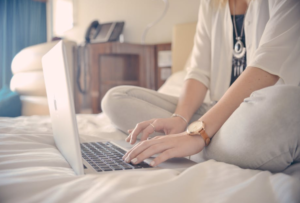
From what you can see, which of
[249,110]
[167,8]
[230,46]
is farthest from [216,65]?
[167,8]

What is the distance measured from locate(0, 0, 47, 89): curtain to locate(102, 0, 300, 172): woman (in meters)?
3.54

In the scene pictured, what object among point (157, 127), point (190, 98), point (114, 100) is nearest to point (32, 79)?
point (114, 100)

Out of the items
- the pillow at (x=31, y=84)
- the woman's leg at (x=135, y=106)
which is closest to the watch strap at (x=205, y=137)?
the woman's leg at (x=135, y=106)

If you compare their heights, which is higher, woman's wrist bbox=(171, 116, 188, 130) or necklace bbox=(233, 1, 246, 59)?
necklace bbox=(233, 1, 246, 59)

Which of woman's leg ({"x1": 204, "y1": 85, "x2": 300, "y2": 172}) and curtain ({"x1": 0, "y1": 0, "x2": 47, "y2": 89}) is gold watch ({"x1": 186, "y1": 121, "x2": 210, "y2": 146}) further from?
curtain ({"x1": 0, "y1": 0, "x2": 47, "y2": 89})

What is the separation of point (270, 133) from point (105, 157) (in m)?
0.36

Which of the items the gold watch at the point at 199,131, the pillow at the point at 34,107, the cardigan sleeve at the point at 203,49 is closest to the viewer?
the gold watch at the point at 199,131

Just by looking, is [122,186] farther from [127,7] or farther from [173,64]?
[127,7]

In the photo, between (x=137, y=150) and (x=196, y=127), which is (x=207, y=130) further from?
(x=137, y=150)

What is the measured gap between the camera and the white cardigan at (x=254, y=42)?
30.9 inches

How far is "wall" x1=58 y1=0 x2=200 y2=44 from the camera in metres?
2.38

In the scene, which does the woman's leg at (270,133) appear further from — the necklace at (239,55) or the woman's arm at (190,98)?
the necklace at (239,55)

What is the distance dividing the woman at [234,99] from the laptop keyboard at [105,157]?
23 millimetres

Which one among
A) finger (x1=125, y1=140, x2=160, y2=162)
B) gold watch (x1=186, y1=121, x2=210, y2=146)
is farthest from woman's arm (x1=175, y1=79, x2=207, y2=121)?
finger (x1=125, y1=140, x2=160, y2=162)
